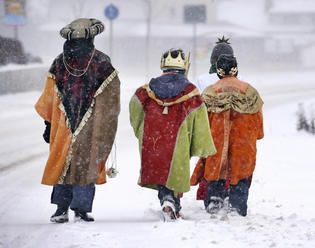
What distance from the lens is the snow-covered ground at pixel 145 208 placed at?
4.73m

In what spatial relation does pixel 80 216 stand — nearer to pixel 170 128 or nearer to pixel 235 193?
pixel 170 128

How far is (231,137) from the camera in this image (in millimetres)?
6363

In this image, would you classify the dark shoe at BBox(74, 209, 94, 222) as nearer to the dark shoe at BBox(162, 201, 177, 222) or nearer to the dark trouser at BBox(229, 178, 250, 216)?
the dark shoe at BBox(162, 201, 177, 222)

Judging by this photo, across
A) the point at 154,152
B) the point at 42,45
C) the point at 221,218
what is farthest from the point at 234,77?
the point at 42,45

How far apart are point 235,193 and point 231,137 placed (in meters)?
0.56

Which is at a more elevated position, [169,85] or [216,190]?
[169,85]

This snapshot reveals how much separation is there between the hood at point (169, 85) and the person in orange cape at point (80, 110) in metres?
0.42

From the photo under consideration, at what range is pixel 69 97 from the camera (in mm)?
5605

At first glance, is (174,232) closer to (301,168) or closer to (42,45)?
(301,168)

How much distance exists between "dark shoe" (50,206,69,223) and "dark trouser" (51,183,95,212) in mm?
47

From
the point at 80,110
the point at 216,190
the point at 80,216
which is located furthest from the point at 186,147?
the point at 80,216

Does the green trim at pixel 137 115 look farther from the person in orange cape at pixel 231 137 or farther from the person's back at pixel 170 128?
the person in orange cape at pixel 231 137

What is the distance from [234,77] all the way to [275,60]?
4858 cm

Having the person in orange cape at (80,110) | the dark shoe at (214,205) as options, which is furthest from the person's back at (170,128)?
the dark shoe at (214,205)
